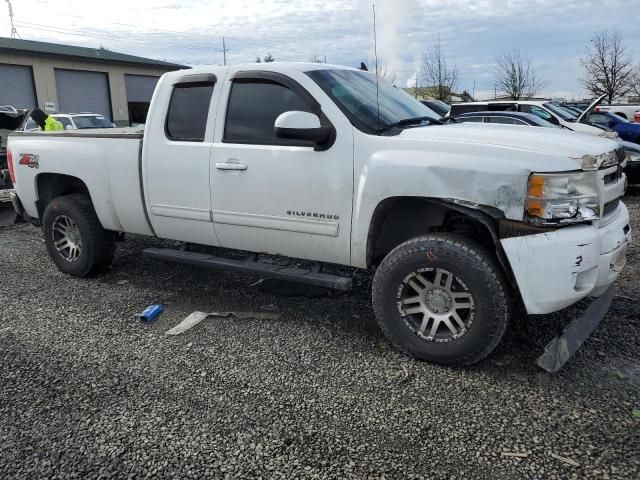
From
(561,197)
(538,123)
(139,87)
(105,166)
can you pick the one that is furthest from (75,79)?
(561,197)

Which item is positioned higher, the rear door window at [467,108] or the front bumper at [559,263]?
the rear door window at [467,108]

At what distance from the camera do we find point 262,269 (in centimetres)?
407

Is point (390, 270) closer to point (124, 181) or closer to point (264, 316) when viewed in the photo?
point (264, 316)

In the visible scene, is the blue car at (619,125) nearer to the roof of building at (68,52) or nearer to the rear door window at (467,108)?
the rear door window at (467,108)

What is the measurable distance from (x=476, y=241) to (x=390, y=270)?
614 mm

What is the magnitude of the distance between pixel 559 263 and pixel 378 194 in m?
1.14

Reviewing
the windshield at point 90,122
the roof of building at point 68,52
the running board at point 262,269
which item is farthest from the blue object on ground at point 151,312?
the roof of building at point 68,52

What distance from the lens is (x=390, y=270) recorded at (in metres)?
3.46

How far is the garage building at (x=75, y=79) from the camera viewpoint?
26391 mm

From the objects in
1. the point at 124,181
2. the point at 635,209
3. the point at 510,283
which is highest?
the point at 124,181

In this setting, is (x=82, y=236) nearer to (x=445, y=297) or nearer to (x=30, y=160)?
(x=30, y=160)

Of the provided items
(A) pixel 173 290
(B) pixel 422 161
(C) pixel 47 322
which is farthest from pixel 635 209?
(C) pixel 47 322

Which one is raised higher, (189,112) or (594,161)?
(189,112)

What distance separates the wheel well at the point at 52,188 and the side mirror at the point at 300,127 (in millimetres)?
2843
